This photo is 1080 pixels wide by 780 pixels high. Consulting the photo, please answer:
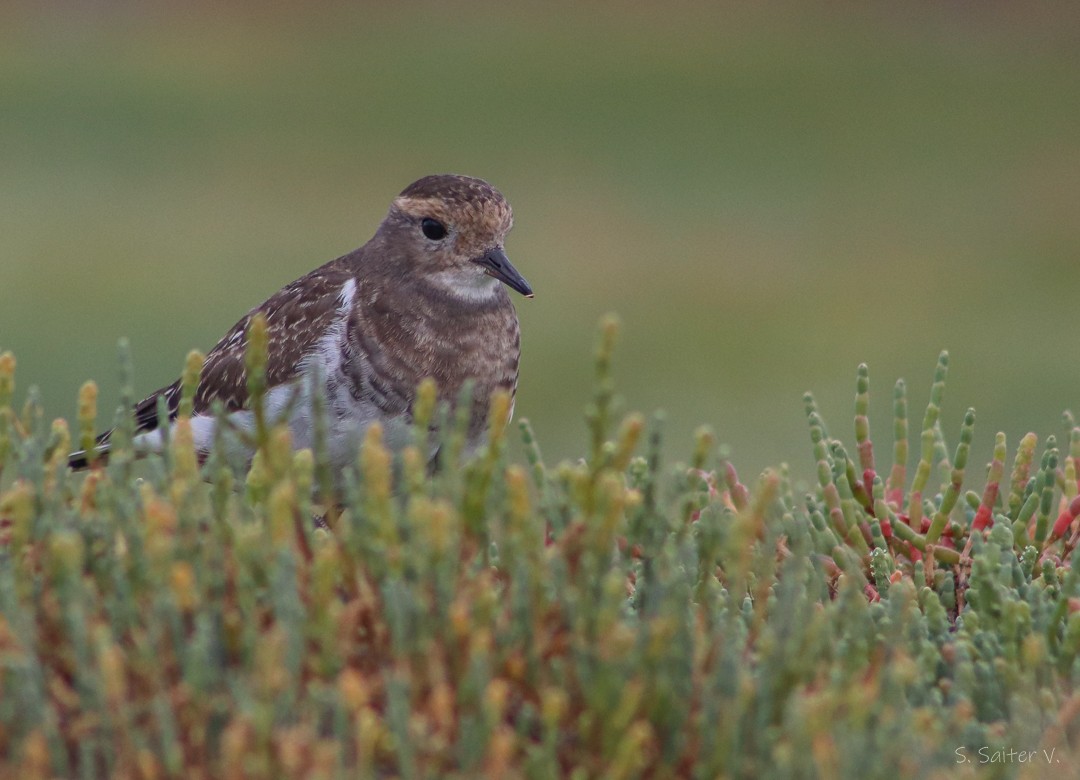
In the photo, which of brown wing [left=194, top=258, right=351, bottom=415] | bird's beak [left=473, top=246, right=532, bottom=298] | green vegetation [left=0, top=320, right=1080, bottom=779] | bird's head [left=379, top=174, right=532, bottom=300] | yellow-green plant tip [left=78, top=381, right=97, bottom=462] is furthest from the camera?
bird's head [left=379, top=174, right=532, bottom=300]

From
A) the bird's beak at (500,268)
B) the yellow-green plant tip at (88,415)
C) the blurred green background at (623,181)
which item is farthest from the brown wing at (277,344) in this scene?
the blurred green background at (623,181)

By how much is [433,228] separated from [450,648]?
3349 millimetres

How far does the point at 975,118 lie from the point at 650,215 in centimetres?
719

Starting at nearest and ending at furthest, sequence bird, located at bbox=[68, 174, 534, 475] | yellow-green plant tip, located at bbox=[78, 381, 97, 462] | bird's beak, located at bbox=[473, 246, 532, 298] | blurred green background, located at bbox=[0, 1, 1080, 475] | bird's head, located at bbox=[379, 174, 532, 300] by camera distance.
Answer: yellow-green plant tip, located at bbox=[78, 381, 97, 462] → bird, located at bbox=[68, 174, 534, 475] → bird's beak, located at bbox=[473, 246, 532, 298] → bird's head, located at bbox=[379, 174, 532, 300] → blurred green background, located at bbox=[0, 1, 1080, 475]

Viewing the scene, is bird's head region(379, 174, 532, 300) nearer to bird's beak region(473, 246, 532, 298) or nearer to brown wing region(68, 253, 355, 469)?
bird's beak region(473, 246, 532, 298)

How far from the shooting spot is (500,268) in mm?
5879

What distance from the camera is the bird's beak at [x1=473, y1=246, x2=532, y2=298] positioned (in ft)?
19.1

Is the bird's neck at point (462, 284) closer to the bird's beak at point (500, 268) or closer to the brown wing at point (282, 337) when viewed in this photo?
the bird's beak at point (500, 268)

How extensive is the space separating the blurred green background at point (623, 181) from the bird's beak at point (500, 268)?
688cm

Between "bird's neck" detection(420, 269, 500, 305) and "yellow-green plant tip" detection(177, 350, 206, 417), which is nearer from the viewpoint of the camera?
"yellow-green plant tip" detection(177, 350, 206, 417)

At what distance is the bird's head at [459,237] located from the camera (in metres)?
5.91

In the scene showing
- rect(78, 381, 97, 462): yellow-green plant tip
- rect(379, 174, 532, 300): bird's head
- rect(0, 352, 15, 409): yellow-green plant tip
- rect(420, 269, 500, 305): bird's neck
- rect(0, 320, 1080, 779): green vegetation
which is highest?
rect(379, 174, 532, 300): bird's head

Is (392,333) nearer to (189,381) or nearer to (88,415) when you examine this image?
(189,381)

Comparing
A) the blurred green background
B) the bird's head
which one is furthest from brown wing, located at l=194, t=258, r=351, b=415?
the blurred green background
